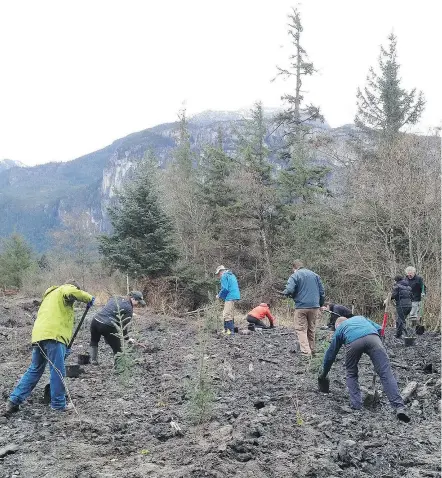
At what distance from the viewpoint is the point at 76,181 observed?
14975cm

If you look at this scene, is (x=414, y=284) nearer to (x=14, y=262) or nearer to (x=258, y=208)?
(x=258, y=208)

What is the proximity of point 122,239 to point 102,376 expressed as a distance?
13178mm

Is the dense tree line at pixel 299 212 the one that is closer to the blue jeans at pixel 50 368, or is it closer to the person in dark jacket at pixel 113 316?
the person in dark jacket at pixel 113 316

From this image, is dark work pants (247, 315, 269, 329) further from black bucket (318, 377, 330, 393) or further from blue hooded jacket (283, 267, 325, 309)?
black bucket (318, 377, 330, 393)

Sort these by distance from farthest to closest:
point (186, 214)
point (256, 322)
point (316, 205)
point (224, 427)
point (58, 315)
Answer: point (186, 214)
point (316, 205)
point (256, 322)
point (58, 315)
point (224, 427)

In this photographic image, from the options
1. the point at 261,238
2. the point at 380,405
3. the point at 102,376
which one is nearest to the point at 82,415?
the point at 102,376

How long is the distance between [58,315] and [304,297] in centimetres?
475

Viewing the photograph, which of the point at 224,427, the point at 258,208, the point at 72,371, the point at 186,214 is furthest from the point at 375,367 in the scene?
the point at 186,214

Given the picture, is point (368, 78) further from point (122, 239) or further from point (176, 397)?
point (176, 397)

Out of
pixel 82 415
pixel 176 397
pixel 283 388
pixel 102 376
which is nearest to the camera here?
pixel 82 415

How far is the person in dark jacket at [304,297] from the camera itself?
30.8ft

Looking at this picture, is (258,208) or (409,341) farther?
(258,208)

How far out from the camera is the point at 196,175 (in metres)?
35.8

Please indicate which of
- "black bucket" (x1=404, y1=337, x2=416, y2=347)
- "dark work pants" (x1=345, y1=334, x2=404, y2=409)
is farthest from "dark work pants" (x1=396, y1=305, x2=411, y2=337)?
"dark work pants" (x1=345, y1=334, x2=404, y2=409)
